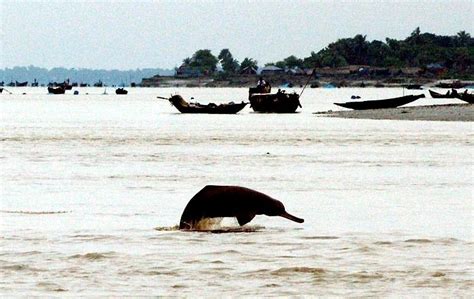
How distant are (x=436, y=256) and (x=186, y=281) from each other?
10.6 feet

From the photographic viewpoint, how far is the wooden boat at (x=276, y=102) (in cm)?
8294

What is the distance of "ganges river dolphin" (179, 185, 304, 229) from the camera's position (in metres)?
15.8

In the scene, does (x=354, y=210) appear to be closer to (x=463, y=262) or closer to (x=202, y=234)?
(x=202, y=234)

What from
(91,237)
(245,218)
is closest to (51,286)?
(91,237)

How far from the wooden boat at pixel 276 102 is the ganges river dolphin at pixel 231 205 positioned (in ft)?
219

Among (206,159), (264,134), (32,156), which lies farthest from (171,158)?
(264,134)

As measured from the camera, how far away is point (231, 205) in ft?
52.0

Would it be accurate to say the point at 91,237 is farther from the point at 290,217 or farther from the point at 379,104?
the point at 379,104

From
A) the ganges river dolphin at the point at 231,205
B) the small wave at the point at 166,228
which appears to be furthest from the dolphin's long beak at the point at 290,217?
the small wave at the point at 166,228

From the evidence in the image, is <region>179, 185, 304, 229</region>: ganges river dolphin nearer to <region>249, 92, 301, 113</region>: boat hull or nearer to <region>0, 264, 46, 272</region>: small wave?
<region>0, 264, 46, 272</region>: small wave

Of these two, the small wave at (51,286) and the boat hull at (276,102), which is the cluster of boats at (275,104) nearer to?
the boat hull at (276,102)

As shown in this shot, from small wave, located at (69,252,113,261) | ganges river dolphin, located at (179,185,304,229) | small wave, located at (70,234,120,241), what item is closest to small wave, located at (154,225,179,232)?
ganges river dolphin, located at (179,185,304,229)

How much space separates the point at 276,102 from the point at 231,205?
67440 millimetres

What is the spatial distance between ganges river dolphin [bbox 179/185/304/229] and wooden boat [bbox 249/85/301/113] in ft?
219
